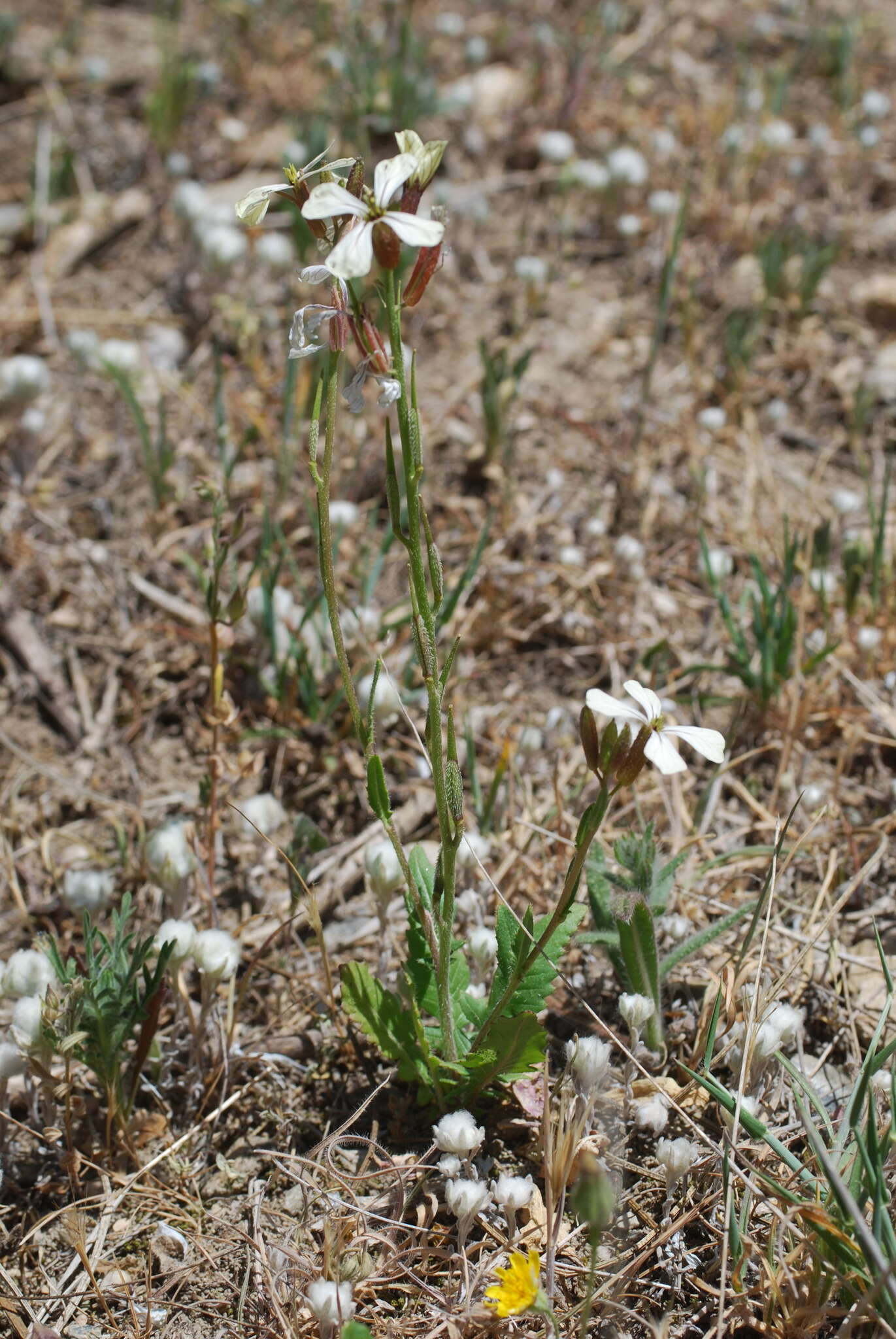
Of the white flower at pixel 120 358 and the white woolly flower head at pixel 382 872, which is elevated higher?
the white flower at pixel 120 358

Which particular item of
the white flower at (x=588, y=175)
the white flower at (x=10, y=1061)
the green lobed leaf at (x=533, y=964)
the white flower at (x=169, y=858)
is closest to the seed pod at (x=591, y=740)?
the green lobed leaf at (x=533, y=964)

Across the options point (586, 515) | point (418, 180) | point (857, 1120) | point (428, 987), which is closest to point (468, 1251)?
point (428, 987)

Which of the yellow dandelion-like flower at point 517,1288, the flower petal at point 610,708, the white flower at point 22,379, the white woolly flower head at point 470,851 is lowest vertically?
the yellow dandelion-like flower at point 517,1288

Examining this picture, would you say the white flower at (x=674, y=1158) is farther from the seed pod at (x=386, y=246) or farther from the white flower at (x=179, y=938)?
the seed pod at (x=386, y=246)

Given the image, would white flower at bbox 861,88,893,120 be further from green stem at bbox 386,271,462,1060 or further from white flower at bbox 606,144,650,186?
green stem at bbox 386,271,462,1060

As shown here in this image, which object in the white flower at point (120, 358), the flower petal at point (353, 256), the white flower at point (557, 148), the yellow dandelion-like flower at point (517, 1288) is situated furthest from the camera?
the white flower at point (557, 148)

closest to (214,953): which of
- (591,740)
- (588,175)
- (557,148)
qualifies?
(591,740)
